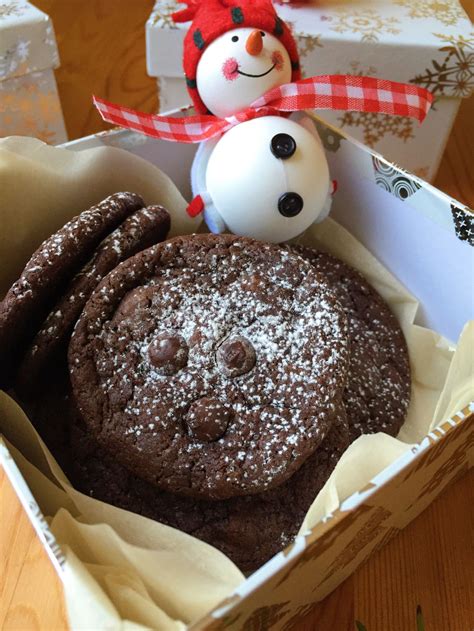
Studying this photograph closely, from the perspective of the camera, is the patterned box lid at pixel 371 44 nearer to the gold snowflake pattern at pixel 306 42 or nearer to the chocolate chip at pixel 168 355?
the gold snowflake pattern at pixel 306 42

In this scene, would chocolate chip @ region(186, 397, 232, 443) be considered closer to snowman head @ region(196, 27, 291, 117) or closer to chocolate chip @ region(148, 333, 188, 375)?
chocolate chip @ region(148, 333, 188, 375)

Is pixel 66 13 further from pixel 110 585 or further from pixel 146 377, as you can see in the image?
pixel 110 585

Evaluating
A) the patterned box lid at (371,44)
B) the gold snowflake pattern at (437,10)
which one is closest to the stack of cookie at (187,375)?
the patterned box lid at (371,44)

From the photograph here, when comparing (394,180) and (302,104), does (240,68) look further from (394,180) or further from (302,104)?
(394,180)

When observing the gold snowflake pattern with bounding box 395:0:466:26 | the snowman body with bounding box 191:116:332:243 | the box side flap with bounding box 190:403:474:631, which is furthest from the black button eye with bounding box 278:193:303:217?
the gold snowflake pattern with bounding box 395:0:466:26

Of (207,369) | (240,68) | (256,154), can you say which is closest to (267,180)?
(256,154)

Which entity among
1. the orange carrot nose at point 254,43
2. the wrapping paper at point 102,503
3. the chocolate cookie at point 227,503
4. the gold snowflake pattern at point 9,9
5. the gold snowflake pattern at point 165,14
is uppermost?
the gold snowflake pattern at point 9,9
